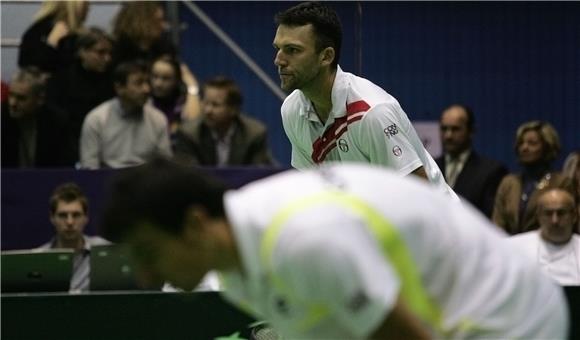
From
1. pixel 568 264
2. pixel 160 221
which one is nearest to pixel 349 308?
pixel 160 221

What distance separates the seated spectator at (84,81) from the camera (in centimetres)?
932

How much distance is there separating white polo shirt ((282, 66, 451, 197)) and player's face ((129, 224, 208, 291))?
2.51 metres

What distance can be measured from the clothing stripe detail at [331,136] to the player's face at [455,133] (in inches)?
125

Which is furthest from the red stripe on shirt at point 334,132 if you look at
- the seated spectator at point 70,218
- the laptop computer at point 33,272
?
the seated spectator at point 70,218

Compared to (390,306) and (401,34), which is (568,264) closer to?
(401,34)

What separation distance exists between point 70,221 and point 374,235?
5.37m

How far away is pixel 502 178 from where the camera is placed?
8914mm

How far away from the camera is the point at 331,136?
580 centimetres

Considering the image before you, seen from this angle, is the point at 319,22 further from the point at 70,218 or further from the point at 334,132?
the point at 70,218

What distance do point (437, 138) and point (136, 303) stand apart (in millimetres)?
3688

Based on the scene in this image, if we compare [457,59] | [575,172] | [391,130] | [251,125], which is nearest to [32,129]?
[251,125]

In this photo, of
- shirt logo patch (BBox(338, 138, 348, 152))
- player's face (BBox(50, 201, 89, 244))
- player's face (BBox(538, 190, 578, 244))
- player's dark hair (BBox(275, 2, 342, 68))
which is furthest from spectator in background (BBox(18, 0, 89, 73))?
shirt logo patch (BBox(338, 138, 348, 152))

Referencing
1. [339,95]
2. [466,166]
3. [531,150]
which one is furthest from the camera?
[466,166]

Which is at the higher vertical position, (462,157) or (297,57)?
(297,57)
